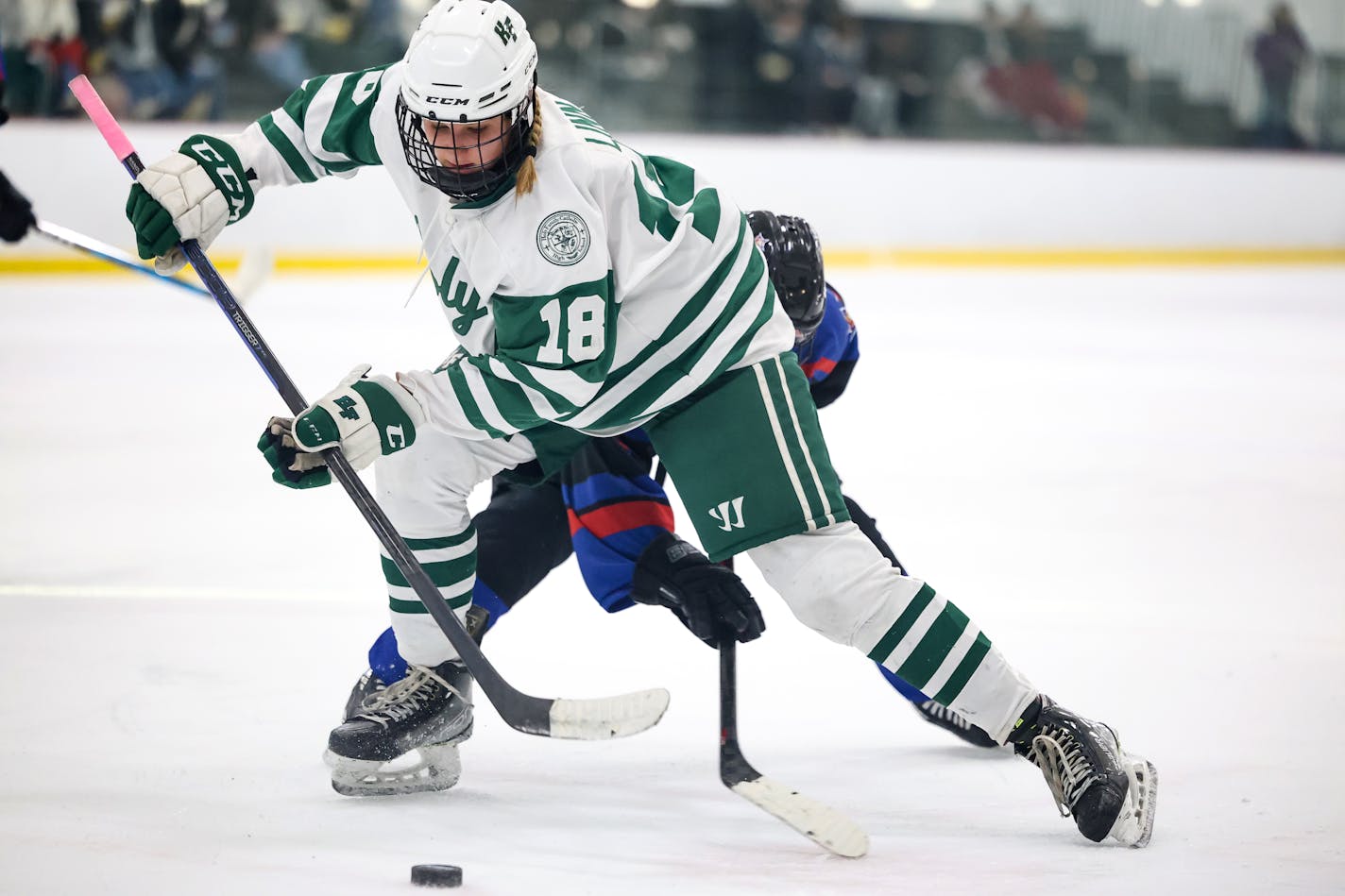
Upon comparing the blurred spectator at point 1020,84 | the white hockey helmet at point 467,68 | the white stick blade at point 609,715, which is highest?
the white hockey helmet at point 467,68

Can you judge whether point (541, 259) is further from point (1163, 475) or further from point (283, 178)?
point (1163, 475)

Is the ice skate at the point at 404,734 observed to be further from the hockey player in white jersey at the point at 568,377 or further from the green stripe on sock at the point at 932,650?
the green stripe on sock at the point at 932,650

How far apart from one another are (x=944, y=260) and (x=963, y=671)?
8.32 m

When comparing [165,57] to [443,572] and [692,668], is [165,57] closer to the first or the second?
[692,668]

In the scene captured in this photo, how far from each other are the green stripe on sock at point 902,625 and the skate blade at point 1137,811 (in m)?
0.35

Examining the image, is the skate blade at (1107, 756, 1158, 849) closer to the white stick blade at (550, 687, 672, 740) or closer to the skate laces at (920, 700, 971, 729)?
the skate laces at (920, 700, 971, 729)

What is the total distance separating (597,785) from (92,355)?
14.7 ft

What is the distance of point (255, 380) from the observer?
5930 mm

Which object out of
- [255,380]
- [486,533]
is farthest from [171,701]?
[255,380]

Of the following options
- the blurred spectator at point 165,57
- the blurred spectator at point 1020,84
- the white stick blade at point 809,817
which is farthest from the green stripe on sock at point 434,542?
the blurred spectator at point 1020,84

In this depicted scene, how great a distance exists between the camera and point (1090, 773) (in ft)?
6.88

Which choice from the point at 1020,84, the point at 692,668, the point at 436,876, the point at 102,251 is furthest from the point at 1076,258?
the point at 436,876

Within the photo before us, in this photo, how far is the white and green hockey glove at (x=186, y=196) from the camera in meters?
2.30

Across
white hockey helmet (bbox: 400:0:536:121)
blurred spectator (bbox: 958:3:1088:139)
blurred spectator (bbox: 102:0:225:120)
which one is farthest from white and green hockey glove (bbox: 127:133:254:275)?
blurred spectator (bbox: 958:3:1088:139)
